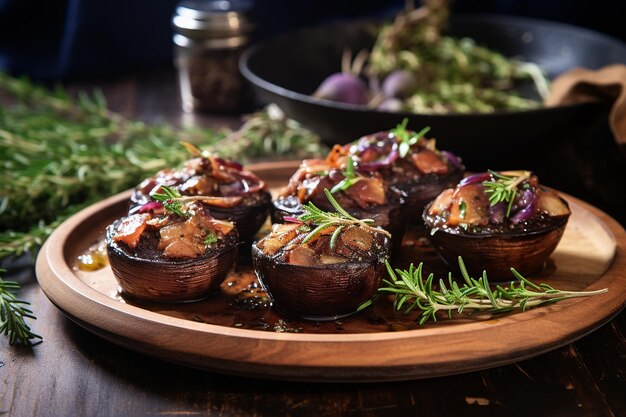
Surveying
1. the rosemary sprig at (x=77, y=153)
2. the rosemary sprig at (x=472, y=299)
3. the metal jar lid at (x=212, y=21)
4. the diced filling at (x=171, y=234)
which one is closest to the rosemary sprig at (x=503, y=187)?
the rosemary sprig at (x=472, y=299)

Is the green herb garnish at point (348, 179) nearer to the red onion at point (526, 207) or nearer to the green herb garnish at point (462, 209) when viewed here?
the green herb garnish at point (462, 209)

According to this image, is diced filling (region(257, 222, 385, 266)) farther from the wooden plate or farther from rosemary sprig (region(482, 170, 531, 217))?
rosemary sprig (region(482, 170, 531, 217))

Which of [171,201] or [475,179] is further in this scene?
[475,179]

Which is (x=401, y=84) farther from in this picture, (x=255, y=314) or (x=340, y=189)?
(x=255, y=314)

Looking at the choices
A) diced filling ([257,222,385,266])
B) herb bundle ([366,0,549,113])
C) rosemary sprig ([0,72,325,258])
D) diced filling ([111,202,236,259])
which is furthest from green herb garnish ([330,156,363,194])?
herb bundle ([366,0,549,113])

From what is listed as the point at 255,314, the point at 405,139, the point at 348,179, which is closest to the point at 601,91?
the point at 405,139

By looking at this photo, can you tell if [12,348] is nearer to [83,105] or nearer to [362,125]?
[362,125]

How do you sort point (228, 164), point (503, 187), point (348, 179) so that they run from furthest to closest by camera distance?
point (228, 164), point (348, 179), point (503, 187)

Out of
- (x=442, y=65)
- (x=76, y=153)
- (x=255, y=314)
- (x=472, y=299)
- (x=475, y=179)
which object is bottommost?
(x=442, y=65)

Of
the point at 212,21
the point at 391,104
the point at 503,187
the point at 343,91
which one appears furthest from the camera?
the point at 212,21
